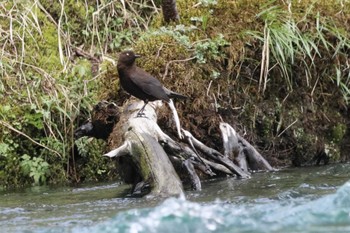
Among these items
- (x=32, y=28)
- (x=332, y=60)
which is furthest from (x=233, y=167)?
(x=32, y=28)

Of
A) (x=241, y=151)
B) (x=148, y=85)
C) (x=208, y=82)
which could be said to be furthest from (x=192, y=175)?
(x=208, y=82)

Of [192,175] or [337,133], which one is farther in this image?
[337,133]

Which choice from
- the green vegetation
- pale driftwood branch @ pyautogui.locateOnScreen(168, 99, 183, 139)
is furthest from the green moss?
pale driftwood branch @ pyautogui.locateOnScreen(168, 99, 183, 139)

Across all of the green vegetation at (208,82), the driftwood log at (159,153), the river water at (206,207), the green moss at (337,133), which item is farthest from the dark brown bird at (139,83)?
the green moss at (337,133)

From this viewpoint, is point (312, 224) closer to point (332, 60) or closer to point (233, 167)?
point (233, 167)

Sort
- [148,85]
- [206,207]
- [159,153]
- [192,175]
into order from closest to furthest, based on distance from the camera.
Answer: [206,207]
[159,153]
[192,175]
[148,85]

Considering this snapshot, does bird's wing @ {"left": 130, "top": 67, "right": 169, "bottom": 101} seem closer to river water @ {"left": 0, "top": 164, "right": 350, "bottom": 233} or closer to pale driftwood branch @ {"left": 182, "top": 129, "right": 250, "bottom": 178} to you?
pale driftwood branch @ {"left": 182, "top": 129, "right": 250, "bottom": 178}

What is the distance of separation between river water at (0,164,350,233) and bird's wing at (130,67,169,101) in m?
0.78

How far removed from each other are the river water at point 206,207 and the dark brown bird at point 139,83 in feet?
2.46

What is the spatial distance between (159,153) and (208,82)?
5.80 ft

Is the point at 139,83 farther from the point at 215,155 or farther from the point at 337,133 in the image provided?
the point at 337,133

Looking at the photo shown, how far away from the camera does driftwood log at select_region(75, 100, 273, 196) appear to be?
5.26 metres

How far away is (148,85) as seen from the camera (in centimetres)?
590

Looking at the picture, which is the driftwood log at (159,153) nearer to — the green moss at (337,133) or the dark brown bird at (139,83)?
the dark brown bird at (139,83)
